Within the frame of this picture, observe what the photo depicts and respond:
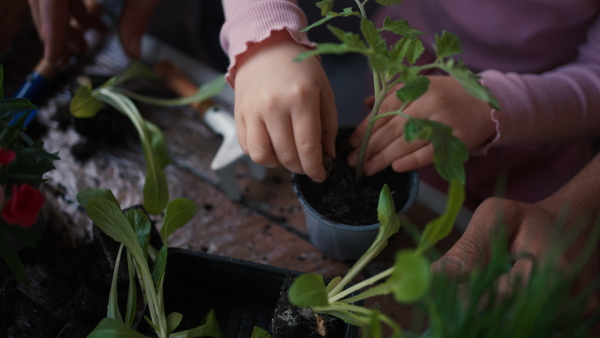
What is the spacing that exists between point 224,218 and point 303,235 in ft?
0.36

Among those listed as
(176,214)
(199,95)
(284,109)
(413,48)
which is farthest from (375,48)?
(199,95)

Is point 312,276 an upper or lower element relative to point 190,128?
upper

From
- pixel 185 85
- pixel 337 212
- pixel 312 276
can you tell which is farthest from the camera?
pixel 185 85

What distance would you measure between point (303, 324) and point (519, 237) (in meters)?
0.24

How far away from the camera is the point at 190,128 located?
2.29 feet

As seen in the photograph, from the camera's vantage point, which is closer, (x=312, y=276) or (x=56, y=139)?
(x=312, y=276)

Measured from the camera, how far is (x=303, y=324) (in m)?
0.39

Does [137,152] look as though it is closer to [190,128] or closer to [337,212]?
[190,128]

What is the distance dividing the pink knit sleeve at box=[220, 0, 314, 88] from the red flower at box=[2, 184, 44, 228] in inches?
10.5

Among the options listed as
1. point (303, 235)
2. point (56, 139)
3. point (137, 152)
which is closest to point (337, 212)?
point (303, 235)

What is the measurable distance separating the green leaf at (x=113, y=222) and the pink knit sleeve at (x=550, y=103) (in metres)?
0.43

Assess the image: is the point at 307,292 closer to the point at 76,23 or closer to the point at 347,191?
the point at 347,191

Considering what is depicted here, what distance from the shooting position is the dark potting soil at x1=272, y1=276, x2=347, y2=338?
0.39 meters


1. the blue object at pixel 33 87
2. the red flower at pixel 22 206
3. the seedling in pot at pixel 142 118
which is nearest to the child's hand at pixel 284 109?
the seedling in pot at pixel 142 118
